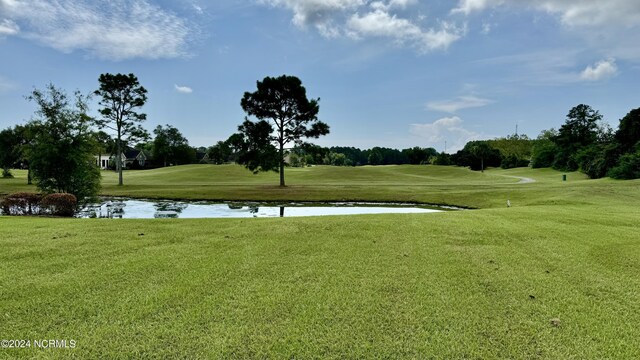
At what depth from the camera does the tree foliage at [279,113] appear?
3909cm

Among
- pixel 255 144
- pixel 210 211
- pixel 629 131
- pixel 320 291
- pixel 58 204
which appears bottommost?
pixel 210 211

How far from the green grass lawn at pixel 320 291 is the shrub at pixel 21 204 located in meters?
6.15

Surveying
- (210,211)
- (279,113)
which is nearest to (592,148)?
(279,113)

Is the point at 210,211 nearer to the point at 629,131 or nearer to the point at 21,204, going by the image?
the point at 21,204

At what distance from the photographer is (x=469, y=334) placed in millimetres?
4184

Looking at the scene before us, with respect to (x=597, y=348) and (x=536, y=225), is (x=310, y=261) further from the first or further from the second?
(x=536, y=225)

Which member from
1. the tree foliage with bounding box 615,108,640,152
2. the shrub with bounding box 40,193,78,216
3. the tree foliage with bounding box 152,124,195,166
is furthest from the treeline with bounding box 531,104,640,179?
the tree foliage with bounding box 152,124,195,166

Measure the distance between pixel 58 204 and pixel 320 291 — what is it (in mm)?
14810

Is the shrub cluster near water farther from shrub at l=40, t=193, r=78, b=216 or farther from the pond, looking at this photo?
the pond

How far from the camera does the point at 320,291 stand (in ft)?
17.6

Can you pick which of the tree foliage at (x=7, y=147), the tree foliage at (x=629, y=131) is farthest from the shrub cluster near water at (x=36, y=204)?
the tree foliage at (x=629, y=131)

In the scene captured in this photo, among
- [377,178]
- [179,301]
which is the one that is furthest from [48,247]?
[377,178]

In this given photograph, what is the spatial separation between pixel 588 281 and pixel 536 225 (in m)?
5.53

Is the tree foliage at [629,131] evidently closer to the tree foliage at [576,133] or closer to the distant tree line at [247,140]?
the distant tree line at [247,140]
